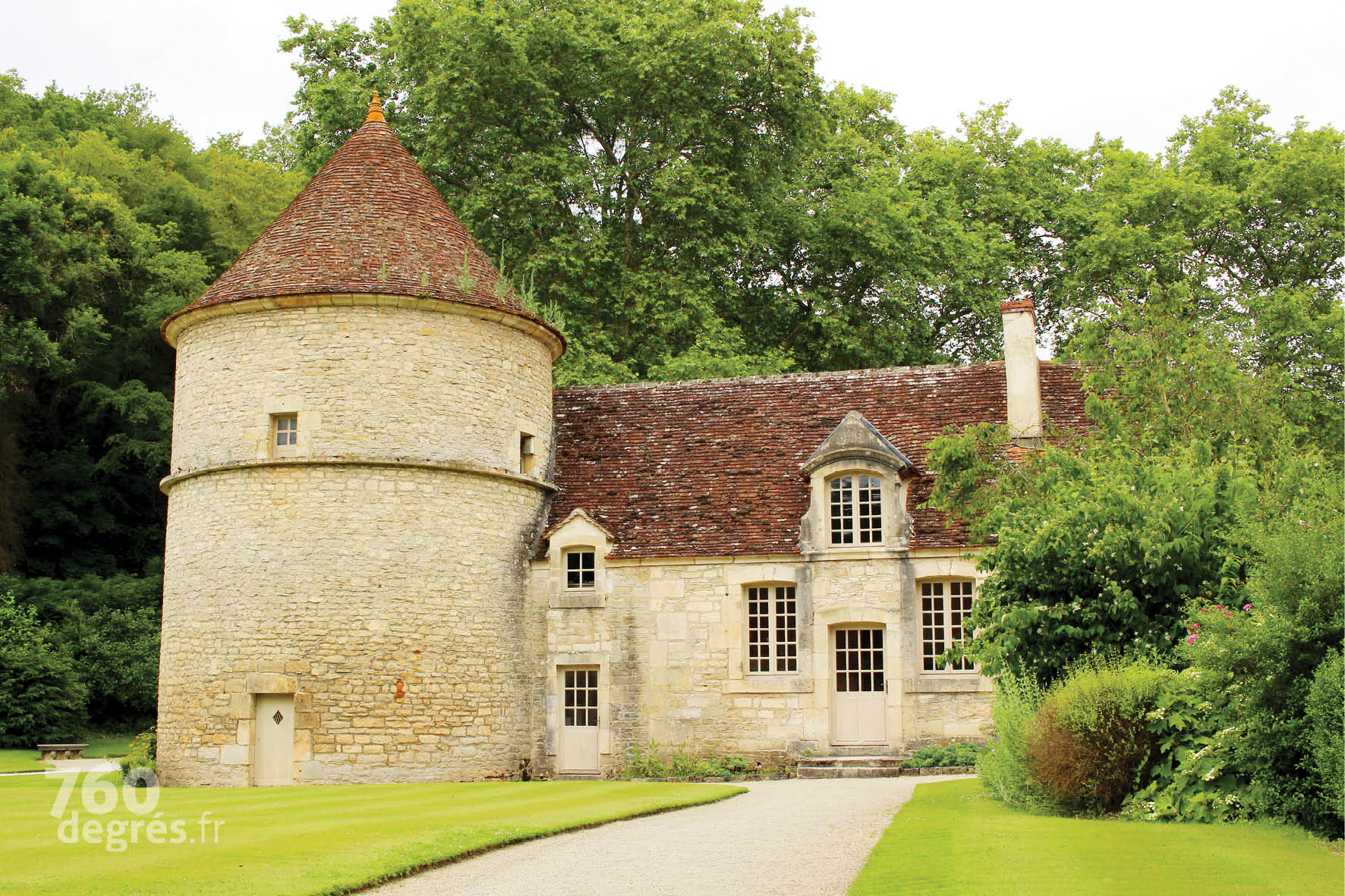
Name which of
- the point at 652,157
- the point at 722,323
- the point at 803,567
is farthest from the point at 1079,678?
the point at 652,157

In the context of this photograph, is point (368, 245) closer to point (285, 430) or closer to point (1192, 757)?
point (285, 430)

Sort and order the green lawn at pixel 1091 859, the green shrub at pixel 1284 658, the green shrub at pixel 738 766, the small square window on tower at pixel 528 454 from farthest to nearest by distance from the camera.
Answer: the small square window on tower at pixel 528 454
the green shrub at pixel 738 766
the green shrub at pixel 1284 658
the green lawn at pixel 1091 859

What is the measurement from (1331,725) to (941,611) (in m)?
10.9

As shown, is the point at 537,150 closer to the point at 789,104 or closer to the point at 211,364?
the point at 789,104

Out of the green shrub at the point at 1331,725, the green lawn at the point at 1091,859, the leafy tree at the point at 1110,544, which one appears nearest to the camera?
the green lawn at the point at 1091,859

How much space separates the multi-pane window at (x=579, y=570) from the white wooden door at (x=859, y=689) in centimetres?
402

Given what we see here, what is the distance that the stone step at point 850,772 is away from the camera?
65.9ft

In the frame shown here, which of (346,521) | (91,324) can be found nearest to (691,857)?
(346,521)

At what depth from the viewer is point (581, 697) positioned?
71.7ft

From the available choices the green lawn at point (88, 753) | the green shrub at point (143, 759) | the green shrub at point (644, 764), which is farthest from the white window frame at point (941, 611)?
the green lawn at point (88, 753)

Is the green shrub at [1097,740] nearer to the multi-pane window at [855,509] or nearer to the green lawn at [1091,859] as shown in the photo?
the green lawn at [1091,859]

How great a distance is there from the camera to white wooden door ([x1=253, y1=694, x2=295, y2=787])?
1975 cm

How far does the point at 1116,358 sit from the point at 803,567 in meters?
5.62

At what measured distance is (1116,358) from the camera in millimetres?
20375
